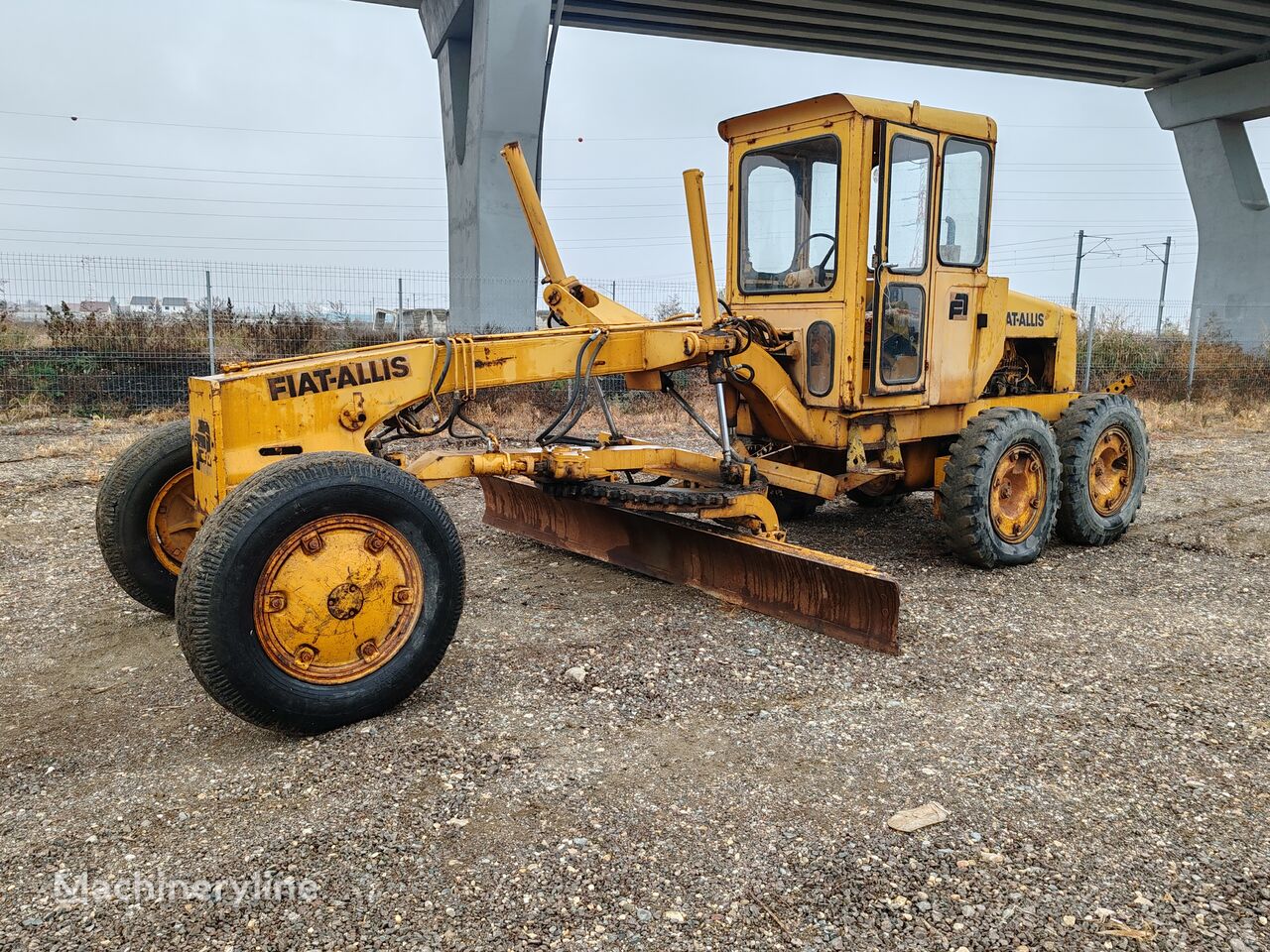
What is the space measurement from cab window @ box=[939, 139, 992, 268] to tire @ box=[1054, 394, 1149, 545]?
1.42 m

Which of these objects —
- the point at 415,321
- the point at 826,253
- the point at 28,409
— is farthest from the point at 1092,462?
the point at 28,409

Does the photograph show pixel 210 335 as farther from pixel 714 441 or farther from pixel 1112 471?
pixel 1112 471

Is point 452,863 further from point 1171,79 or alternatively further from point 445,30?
point 1171,79

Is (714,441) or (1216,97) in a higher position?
(1216,97)

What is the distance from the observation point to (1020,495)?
6395mm

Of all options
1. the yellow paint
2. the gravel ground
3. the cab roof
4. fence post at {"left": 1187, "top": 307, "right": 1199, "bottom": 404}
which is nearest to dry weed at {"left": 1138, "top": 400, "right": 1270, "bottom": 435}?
fence post at {"left": 1187, "top": 307, "right": 1199, "bottom": 404}

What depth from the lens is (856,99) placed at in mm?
5520

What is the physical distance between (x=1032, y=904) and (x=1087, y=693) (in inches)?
68.9

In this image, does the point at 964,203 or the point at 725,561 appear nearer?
the point at 725,561

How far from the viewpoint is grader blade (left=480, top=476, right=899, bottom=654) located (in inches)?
184

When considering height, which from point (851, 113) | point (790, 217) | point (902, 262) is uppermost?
point (851, 113)

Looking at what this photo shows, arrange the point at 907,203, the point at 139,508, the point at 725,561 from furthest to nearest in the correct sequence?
the point at 907,203 → the point at 725,561 → the point at 139,508

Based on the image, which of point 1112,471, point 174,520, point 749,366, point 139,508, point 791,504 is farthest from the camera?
point 791,504

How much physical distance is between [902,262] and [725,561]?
7.05 feet
